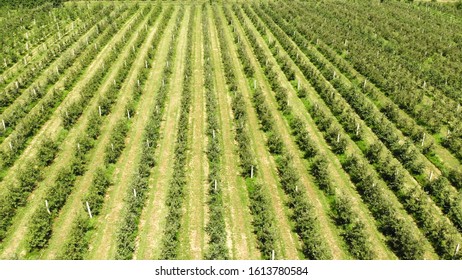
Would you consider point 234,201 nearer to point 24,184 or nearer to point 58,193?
point 58,193

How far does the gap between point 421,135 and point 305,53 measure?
29.8 meters

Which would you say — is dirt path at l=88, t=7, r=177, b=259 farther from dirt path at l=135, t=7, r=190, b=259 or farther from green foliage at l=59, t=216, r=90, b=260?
dirt path at l=135, t=7, r=190, b=259

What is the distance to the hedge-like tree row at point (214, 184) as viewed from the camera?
23.8 metres

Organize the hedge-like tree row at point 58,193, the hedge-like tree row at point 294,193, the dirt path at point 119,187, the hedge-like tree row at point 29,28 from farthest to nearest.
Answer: the hedge-like tree row at point 29,28
the dirt path at point 119,187
the hedge-like tree row at point 58,193
the hedge-like tree row at point 294,193

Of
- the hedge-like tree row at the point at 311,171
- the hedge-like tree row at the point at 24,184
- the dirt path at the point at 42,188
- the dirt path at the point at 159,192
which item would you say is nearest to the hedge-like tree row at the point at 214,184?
the dirt path at the point at 159,192

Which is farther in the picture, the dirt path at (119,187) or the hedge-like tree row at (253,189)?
the dirt path at (119,187)

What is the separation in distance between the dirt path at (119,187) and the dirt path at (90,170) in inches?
22.1

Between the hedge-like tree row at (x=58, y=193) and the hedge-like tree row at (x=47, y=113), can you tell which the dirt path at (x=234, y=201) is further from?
the hedge-like tree row at (x=47, y=113)

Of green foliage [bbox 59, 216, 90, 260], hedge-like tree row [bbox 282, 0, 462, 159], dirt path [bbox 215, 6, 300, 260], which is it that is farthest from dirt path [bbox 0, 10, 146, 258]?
hedge-like tree row [bbox 282, 0, 462, 159]

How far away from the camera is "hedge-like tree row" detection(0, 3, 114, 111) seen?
46.2 meters

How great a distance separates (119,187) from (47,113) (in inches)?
667

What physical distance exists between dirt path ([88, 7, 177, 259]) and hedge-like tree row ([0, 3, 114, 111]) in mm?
14422

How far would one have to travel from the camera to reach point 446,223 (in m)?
25.1

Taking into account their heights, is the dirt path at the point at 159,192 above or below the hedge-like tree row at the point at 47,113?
below
